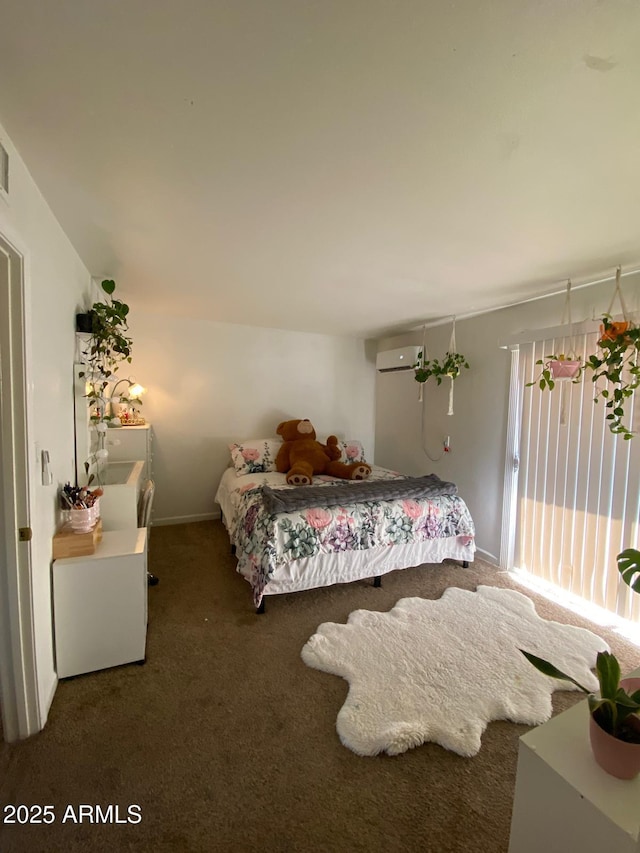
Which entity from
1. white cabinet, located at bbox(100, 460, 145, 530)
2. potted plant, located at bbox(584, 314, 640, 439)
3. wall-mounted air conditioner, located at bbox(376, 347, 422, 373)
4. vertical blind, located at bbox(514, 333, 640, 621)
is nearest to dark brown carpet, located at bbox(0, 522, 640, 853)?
vertical blind, located at bbox(514, 333, 640, 621)

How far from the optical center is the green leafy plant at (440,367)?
10.9ft

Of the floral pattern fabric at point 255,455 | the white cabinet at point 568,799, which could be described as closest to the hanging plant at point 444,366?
the floral pattern fabric at point 255,455

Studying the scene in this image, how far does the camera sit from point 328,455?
3924 mm

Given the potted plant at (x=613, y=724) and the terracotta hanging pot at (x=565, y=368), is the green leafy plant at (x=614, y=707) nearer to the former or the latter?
the potted plant at (x=613, y=724)

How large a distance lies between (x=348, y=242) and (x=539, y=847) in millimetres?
2244

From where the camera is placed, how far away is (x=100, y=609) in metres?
1.75

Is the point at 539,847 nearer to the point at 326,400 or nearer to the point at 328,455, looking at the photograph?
the point at 328,455

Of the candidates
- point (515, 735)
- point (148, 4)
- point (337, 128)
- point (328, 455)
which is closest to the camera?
point (148, 4)

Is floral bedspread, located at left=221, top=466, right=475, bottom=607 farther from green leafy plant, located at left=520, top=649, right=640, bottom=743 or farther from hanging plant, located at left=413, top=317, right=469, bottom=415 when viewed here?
green leafy plant, located at left=520, top=649, right=640, bottom=743

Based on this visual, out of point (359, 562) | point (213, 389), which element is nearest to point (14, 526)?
point (359, 562)

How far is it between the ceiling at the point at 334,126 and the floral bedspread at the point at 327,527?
1671 millimetres

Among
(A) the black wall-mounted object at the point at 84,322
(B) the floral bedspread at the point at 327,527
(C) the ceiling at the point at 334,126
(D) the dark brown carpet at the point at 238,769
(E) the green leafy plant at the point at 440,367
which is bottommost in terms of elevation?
(D) the dark brown carpet at the point at 238,769

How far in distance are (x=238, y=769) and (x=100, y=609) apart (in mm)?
970

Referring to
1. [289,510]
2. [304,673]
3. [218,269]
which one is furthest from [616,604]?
[218,269]
